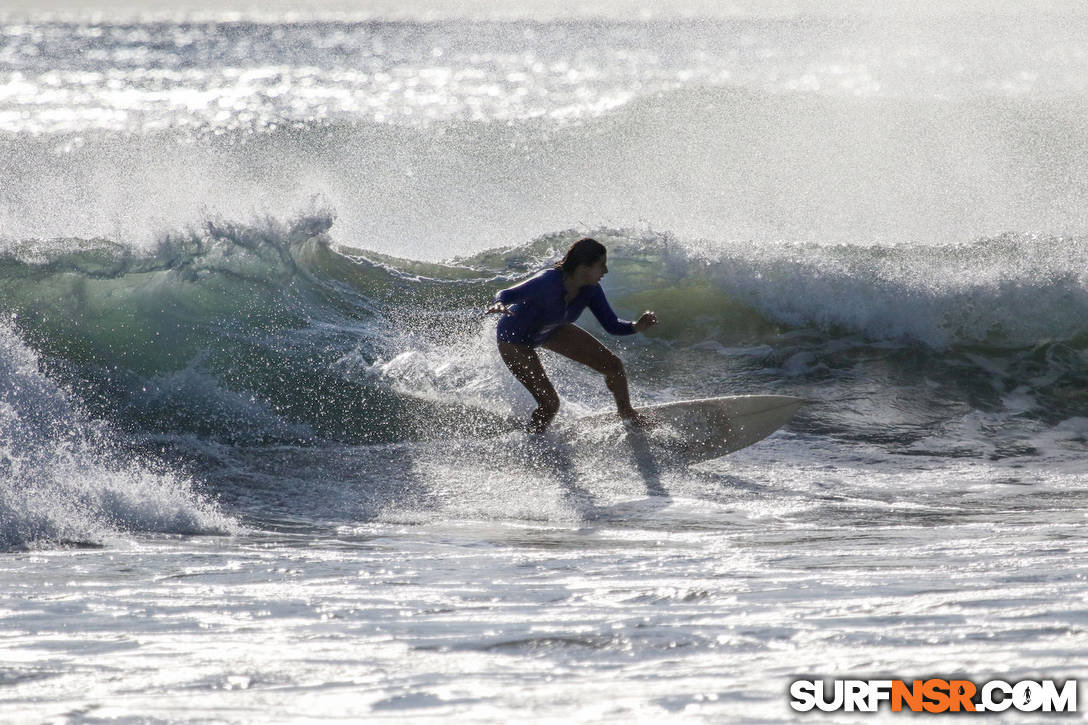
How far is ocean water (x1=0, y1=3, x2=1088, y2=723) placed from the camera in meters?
3.58

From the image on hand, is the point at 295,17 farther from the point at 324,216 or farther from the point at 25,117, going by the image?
the point at 324,216

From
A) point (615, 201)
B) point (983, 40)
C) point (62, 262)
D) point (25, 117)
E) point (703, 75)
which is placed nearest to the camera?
point (62, 262)

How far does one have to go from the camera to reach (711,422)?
7.78 metres

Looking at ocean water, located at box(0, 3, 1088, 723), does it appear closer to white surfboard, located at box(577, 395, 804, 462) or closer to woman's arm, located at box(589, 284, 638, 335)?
white surfboard, located at box(577, 395, 804, 462)

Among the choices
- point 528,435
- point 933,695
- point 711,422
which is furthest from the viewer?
point 711,422

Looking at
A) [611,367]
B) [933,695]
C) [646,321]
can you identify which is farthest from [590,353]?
[933,695]

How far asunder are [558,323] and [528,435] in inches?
29.5

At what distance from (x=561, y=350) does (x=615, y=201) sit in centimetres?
1014

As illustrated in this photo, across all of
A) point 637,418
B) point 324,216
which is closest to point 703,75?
point 324,216

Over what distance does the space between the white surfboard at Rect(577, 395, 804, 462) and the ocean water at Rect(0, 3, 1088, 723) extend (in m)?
0.15

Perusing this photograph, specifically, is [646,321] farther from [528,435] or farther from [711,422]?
[528,435]

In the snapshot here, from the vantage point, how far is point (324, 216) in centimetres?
1122

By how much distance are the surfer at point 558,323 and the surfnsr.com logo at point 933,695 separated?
3.98m

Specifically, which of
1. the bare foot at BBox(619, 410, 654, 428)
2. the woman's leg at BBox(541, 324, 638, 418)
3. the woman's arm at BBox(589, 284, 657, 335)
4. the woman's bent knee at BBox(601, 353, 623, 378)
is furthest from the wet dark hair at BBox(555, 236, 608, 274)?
the bare foot at BBox(619, 410, 654, 428)
